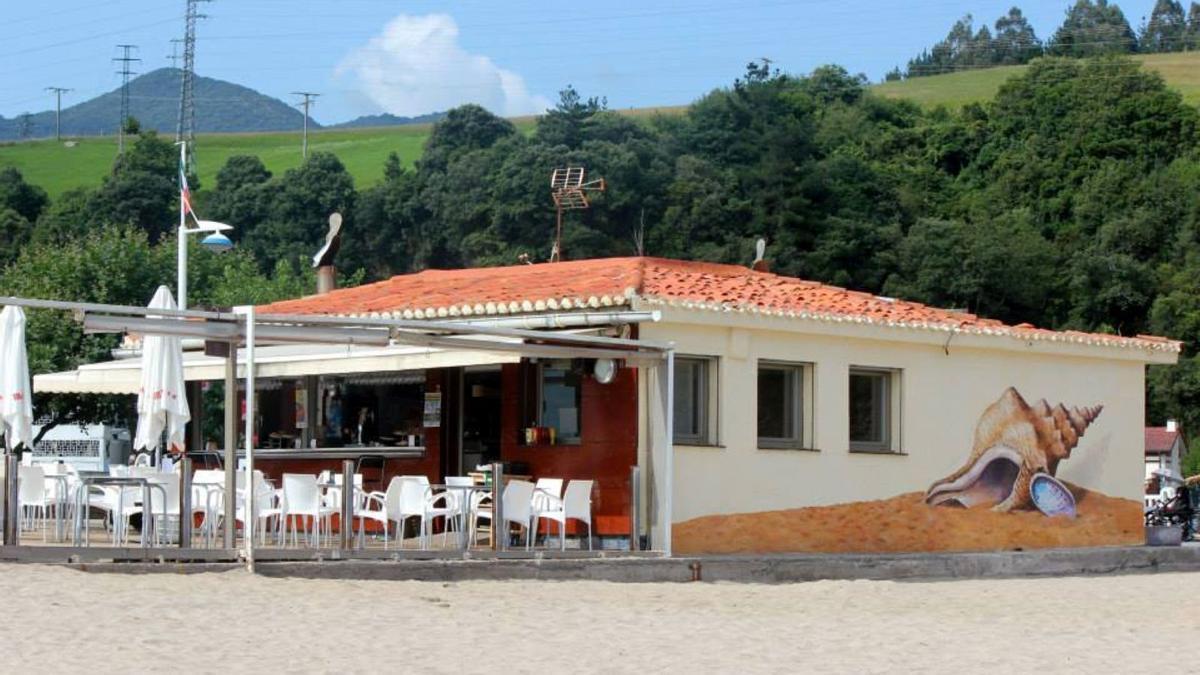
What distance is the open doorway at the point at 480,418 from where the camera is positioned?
19688 millimetres

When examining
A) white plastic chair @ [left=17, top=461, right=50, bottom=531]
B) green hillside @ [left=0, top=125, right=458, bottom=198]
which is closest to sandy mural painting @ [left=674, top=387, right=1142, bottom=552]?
white plastic chair @ [left=17, top=461, right=50, bottom=531]

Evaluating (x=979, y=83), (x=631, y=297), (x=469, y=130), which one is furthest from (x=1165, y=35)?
(x=631, y=297)

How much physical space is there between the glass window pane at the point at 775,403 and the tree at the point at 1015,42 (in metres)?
99.4

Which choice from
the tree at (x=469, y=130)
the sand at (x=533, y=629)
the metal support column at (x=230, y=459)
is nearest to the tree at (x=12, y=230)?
the tree at (x=469, y=130)

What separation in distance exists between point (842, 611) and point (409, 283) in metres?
9.04

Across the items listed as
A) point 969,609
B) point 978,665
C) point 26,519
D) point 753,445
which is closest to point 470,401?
point 753,445

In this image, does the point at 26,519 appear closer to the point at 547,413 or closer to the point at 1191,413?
the point at 547,413

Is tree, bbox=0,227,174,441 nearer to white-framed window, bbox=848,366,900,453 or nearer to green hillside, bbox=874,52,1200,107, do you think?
white-framed window, bbox=848,366,900,453

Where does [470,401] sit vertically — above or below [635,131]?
below

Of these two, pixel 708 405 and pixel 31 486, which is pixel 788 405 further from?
pixel 31 486

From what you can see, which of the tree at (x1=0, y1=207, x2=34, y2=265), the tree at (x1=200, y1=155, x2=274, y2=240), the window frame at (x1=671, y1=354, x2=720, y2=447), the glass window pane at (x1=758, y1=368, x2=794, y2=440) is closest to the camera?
the window frame at (x1=671, y1=354, x2=720, y2=447)

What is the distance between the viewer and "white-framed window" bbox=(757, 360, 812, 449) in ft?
64.1

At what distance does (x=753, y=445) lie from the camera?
19.0 meters

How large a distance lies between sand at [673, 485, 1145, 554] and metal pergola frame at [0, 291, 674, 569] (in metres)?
2.34
